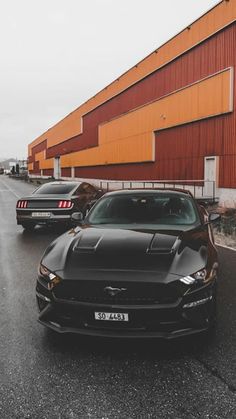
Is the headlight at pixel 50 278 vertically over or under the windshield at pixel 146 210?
under

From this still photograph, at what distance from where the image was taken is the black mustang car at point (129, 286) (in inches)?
130

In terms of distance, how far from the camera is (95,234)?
4426mm

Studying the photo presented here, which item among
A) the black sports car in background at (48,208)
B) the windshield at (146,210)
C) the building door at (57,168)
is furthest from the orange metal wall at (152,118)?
the building door at (57,168)

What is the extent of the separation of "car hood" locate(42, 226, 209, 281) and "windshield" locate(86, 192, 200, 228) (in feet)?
1.87

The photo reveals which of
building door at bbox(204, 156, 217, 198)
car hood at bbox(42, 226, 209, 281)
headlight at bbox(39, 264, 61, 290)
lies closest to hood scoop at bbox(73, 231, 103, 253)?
car hood at bbox(42, 226, 209, 281)

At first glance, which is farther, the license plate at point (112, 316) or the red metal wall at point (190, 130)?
the red metal wall at point (190, 130)

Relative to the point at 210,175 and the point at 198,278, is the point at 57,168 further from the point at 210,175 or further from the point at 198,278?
the point at 198,278

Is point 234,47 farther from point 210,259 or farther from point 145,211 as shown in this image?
point 210,259

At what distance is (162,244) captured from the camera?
3.97m

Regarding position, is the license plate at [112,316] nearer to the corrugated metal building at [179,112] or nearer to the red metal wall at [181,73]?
the corrugated metal building at [179,112]

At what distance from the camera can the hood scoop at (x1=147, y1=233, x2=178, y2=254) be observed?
3789mm

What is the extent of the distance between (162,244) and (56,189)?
8.36 metres

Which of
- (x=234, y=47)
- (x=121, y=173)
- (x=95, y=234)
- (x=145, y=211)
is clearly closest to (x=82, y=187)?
(x=145, y=211)

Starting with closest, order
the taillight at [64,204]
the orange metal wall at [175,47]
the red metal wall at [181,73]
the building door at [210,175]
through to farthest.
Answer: the taillight at [64,204] → the orange metal wall at [175,47] → the red metal wall at [181,73] → the building door at [210,175]
